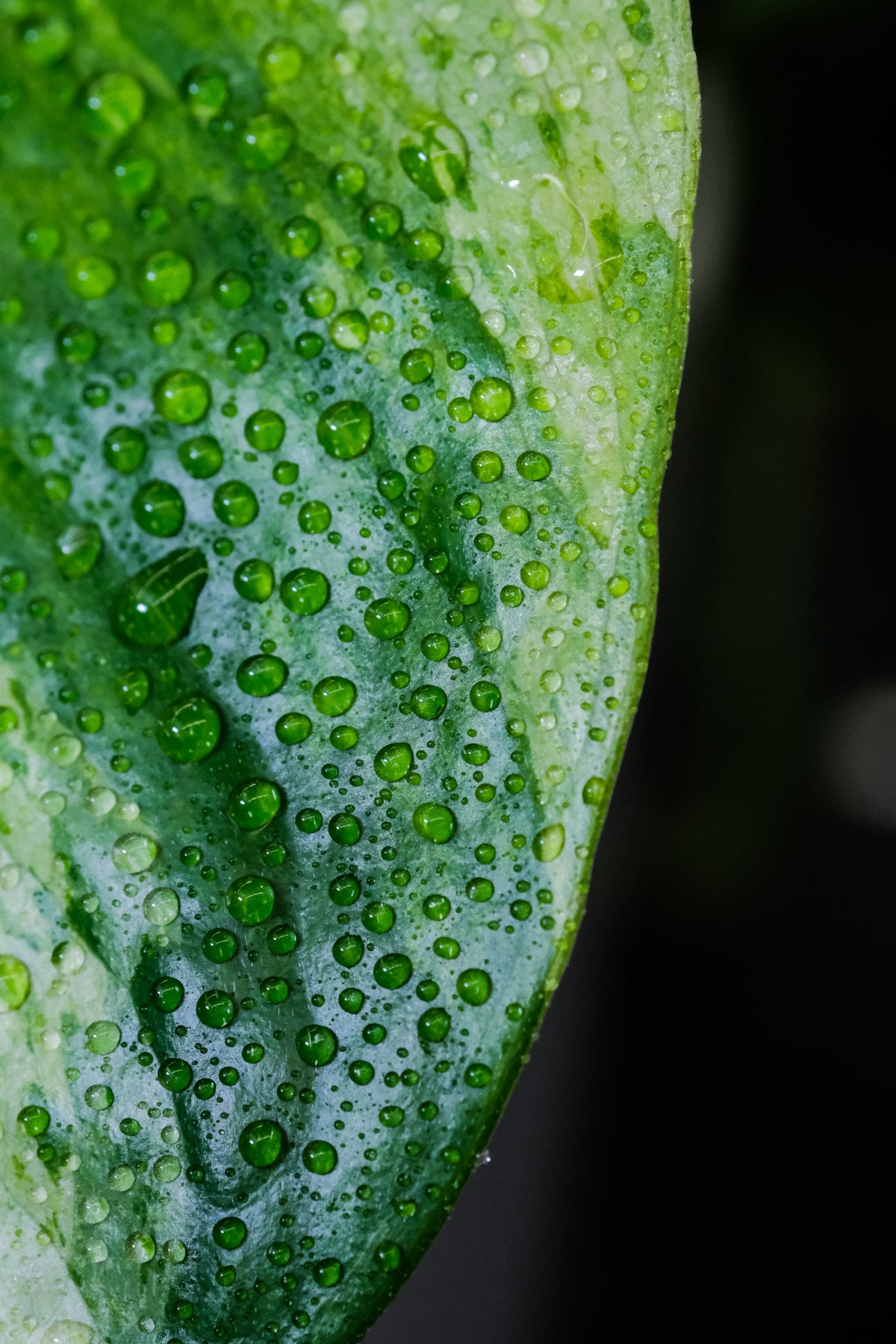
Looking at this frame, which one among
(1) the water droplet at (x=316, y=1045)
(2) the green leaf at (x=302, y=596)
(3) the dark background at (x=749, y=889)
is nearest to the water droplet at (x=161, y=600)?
(2) the green leaf at (x=302, y=596)

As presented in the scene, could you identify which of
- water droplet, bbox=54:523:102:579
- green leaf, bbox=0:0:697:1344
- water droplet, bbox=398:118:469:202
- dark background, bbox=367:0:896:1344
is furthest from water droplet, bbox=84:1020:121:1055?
dark background, bbox=367:0:896:1344

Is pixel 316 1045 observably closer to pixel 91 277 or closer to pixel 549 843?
pixel 549 843

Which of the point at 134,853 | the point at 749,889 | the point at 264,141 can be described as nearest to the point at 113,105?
the point at 264,141

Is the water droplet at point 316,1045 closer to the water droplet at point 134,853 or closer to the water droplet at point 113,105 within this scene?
the water droplet at point 134,853

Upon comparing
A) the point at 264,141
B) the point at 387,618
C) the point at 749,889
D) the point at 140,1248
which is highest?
the point at 264,141

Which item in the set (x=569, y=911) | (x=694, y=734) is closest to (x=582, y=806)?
(x=569, y=911)

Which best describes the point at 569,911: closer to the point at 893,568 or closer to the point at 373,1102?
the point at 373,1102
